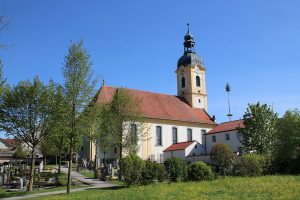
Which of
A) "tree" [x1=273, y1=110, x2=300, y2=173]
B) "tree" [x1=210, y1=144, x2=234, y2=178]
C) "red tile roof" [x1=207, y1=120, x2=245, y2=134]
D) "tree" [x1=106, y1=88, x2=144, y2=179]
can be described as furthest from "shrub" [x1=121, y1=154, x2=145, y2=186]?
"red tile roof" [x1=207, y1=120, x2=245, y2=134]

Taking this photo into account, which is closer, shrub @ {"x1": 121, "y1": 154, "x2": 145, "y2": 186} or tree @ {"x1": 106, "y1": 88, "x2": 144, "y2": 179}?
shrub @ {"x1": 121, "y1": 154, "x2": 145, "y2": 186}

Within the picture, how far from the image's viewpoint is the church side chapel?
53.2 m

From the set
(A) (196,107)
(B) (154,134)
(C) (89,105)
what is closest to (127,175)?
(C) (89,105)

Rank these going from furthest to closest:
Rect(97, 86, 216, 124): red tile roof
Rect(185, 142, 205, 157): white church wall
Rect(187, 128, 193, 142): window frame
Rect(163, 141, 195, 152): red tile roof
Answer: Rect(187, 128, 193, 142): window frame → Rect(97, 86, 216, 124): red tile roof → Rect(163, 141, 195, 152): red tile roof → Rect(185, 142, 205, 157): white church wall

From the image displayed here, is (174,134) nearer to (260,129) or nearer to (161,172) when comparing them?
(260,129)

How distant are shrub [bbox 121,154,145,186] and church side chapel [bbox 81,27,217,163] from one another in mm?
19227

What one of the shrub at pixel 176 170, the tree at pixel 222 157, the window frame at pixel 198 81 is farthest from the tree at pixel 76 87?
the window frame at pixel 198 81

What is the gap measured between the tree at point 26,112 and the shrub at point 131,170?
8.48 m

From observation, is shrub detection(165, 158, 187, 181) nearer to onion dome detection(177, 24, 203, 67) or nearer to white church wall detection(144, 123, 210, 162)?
white church wall detection(144, 123, 210, 162)

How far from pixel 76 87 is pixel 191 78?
147 ft

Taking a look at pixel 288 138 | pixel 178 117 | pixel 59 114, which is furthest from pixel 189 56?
pixel 59 114

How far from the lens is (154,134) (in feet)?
186

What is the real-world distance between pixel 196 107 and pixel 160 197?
2031 inches

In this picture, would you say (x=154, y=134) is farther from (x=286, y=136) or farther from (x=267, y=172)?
(x=267, y=172)
